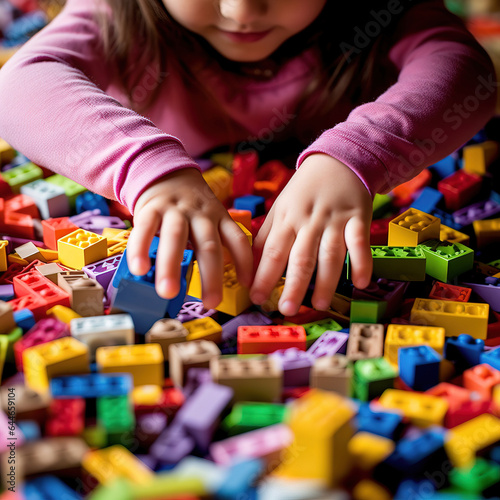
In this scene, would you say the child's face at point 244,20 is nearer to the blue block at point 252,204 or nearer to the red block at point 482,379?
the blue block at point 252,204

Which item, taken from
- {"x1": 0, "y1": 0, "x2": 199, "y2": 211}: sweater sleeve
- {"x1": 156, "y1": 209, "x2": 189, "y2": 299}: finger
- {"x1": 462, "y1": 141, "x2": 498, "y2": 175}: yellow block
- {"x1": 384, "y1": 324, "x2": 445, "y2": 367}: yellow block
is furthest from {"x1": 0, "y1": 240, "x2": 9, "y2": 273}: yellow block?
{"x1": 462, "y1": 141, "x2": 498, "y2": 175}: yellow block

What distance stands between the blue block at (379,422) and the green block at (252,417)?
60 millimetres

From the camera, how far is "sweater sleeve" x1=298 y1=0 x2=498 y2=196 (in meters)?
0.76

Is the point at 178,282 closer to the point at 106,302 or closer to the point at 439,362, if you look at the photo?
the point at 106,302

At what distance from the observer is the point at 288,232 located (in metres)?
0.65

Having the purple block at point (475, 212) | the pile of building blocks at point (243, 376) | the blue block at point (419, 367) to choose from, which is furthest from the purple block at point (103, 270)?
the purple block at point (475, 212)

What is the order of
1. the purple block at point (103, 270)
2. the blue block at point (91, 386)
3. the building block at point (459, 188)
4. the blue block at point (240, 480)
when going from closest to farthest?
the blue block at point (240, 480)
the blue block at point (91, 386)
the purple block at point (103, 270)
the building block at point (459, 188)

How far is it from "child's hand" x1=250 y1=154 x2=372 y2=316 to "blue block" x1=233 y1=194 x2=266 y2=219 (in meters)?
0.18

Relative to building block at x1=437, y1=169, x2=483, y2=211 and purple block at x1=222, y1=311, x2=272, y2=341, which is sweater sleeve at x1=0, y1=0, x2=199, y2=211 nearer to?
purple block at x1=222, y1=311, x2=272, y2=341

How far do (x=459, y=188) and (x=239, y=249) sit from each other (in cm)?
44

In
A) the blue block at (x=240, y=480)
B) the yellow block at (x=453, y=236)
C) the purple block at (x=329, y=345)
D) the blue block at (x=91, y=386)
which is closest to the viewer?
the blue block at (x=240, y=480)

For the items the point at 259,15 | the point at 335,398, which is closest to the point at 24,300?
the point at 335,398

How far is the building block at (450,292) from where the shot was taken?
2.28ft

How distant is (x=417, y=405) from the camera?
1.66ft
